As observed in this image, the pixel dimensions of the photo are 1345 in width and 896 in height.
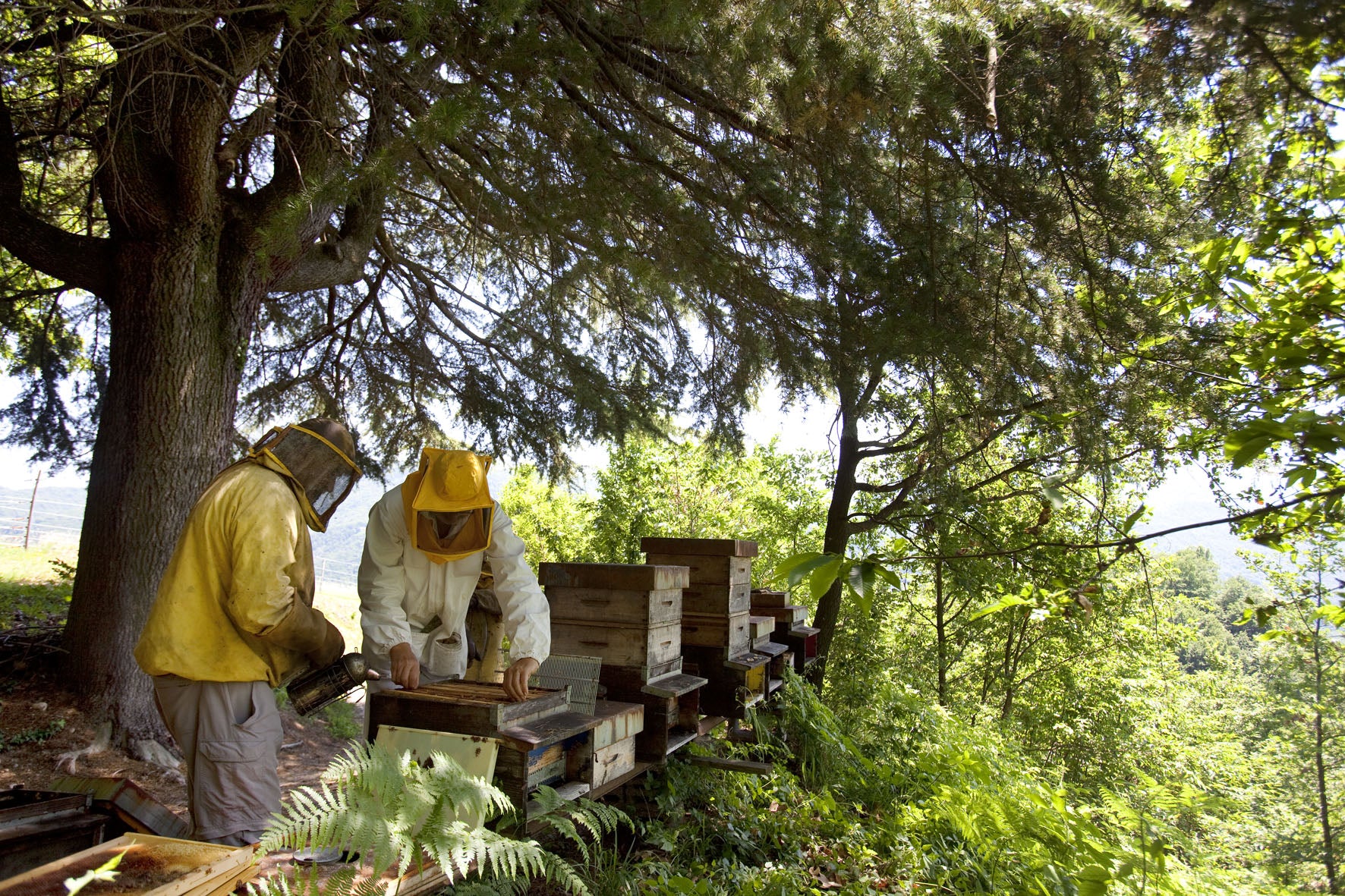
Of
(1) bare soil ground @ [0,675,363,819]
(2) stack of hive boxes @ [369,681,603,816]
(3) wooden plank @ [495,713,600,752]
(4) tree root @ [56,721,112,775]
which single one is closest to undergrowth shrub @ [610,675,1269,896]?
(2) stack of hive boxes @ [369,681,603,816]

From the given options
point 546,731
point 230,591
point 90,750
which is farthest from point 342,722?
point 546,731

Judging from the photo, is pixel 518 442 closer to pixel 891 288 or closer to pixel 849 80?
pixel 891 288

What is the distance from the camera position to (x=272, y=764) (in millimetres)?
2859

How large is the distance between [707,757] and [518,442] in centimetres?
387

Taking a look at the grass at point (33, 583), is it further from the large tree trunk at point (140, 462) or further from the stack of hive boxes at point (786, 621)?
the stack of hive boxes at point (786, 621)

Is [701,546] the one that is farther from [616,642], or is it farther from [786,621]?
[786,621]

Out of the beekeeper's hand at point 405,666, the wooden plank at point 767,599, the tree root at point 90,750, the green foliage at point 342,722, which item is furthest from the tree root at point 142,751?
the wooden plank at point 767,599

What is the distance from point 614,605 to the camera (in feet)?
13.0

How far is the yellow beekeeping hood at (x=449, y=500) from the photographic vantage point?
3402 millimetres

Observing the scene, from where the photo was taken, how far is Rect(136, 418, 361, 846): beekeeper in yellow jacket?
2.71 meters

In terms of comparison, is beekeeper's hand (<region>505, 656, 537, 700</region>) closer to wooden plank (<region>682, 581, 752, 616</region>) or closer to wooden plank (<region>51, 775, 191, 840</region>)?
wooden plank (<region>51, 775, 191, 840</region>)

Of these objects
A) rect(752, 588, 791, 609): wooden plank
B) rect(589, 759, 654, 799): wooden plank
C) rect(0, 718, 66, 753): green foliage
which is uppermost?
rect(752, 588, 791, 609): wooden plank

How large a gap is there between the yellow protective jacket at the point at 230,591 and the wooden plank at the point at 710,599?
2444 mm

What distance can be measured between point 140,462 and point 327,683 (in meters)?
3.00
